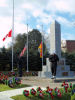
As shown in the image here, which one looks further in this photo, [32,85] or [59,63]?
[59,63]

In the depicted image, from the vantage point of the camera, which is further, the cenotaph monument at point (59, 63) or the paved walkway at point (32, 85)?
the cenotaph monument at point (59, 63)

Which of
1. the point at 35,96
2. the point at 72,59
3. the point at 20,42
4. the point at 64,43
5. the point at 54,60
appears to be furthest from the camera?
the point at 64,43

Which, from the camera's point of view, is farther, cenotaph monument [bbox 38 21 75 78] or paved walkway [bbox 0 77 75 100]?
cenotaph monument [bbox 38 21 75 78]

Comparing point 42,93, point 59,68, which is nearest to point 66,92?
point 42,93

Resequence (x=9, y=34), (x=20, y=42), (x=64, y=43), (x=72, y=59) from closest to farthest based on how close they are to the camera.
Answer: (x=9, y=34)
(x=72, y=59)
(x=20, y=42)
(x=64, y=43)

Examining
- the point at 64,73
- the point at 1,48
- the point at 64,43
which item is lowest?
the point at 64,73

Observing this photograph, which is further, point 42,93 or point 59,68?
point 59,68

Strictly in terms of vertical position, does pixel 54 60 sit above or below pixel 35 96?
above

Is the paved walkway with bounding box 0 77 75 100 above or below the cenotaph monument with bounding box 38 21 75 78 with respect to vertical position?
below

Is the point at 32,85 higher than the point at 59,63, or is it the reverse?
the point at 59,63

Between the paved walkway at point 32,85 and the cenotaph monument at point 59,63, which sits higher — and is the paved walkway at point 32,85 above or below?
below

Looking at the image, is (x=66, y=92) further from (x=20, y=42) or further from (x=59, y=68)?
(x=20, y=42)

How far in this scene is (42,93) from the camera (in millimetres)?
6484

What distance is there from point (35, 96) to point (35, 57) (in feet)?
76.7
